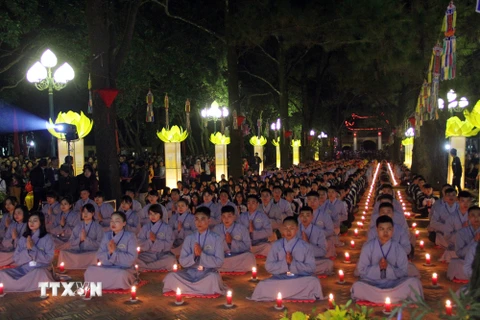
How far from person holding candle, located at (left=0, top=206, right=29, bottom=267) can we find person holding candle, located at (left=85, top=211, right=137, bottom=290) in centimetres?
152

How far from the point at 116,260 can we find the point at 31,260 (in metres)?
1.28

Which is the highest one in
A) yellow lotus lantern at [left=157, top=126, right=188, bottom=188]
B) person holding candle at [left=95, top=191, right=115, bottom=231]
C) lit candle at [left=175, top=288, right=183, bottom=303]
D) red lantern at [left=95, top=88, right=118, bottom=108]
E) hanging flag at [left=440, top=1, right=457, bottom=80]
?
hanging flag at [left=440, top=1, right=457, bottom=80]

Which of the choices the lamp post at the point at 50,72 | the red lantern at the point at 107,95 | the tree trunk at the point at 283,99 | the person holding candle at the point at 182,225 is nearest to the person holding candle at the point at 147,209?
the person holding candle at the point at 182,225

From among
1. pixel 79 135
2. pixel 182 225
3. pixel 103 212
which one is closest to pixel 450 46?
pixel 182 225

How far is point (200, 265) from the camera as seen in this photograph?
7.57m

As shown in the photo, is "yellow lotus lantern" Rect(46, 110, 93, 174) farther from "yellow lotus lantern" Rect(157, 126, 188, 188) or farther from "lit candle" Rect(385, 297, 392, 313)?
"lit candle" Rect(385, 297, 392, 313)

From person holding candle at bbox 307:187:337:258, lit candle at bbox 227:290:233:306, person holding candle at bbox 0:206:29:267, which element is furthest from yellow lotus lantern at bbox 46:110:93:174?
lit candle at bbox 227:290:233:306

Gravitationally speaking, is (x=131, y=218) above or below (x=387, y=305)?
above

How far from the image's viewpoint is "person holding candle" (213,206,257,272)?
8.76 m

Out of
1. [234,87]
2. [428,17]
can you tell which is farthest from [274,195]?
[428,17]

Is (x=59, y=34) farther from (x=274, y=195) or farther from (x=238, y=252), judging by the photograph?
(x=238, y=252)

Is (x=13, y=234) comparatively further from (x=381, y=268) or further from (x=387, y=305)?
(x=387, y=305)

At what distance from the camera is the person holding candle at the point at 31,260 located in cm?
762

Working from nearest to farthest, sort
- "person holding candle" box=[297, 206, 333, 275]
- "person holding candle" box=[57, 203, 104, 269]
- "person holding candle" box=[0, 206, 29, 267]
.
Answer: "person holding candle" box=[297, 206, 333, 275] → "person holding candle" box=[0, 206, 29, 267] → "person holding candle" box=[57, 203, 104, 269]
